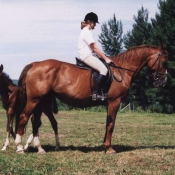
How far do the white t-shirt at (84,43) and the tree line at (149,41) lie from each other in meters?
14.0

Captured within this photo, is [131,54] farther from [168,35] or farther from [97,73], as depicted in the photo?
[168,35]

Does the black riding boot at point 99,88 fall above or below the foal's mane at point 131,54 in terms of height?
below

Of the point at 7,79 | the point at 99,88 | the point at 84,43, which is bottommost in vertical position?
the point at 99,88

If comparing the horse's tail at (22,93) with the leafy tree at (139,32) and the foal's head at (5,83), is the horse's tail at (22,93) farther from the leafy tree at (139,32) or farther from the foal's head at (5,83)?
the leafy tree at (139,32)

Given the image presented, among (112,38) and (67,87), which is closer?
(67,87)

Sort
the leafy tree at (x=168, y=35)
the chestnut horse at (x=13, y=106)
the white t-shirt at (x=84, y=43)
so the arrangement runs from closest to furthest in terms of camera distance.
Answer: the white t-shirt at (x=84, y=43), the chestnut horse at (x=13, y=106), the leafy tree at (x=168, y=35)

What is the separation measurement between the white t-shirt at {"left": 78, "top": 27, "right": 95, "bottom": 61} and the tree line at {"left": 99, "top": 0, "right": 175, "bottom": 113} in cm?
1396

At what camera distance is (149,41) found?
5369 cm

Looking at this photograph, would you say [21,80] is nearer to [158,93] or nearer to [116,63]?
[116,63]

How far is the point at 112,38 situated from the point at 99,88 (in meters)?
64.7

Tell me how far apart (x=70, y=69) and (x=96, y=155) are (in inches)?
92.2

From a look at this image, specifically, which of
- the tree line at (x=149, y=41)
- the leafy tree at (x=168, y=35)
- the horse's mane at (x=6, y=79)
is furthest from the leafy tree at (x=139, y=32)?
the horse's mane at (x=6, y=79)

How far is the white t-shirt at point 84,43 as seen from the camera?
943 cm

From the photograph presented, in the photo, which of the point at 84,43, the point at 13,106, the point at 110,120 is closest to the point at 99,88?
the point at 110,120
